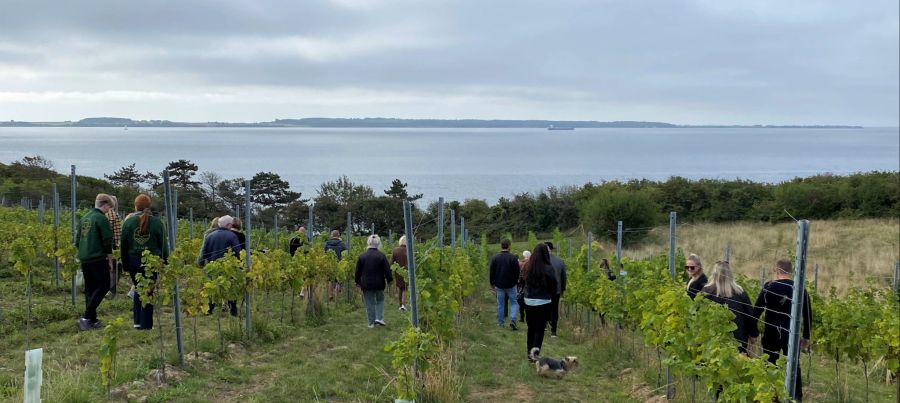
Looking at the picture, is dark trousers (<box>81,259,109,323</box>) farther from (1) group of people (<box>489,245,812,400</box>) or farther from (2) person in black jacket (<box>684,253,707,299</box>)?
(2) person in black jacket (<box>684,253,707,299</box>)

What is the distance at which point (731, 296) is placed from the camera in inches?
227

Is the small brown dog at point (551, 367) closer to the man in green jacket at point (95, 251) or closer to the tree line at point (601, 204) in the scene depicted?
the man in green jacket at point (95, 251)

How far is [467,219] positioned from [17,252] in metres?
29.5

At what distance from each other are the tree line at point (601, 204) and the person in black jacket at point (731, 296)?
20576mm

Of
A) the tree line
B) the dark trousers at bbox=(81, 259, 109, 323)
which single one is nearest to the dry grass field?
the tree line

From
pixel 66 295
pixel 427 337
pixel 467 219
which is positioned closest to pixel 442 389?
pixel 427 337

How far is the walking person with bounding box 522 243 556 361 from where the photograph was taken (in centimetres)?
697

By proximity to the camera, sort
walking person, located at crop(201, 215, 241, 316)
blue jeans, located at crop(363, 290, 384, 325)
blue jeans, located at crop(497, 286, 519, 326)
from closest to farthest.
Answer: walking person, located at crop(201, 215, 241, 316) < blue jeans, located at crop(363, 290, 384, 325) < blue jeans, located at crop(497, 286, 519, 326)

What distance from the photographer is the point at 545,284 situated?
22.9 ft

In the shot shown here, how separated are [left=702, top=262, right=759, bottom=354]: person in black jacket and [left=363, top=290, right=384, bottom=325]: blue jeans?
4.46 meters

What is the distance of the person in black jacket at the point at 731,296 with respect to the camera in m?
5.75

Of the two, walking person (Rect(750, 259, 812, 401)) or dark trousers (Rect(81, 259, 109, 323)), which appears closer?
walking person (Rect(750, 259, 812, 401))

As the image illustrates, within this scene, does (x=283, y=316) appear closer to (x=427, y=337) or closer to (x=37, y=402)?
(x=427, y=337)

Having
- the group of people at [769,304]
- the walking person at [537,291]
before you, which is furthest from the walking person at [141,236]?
the group of people at [769,304]
